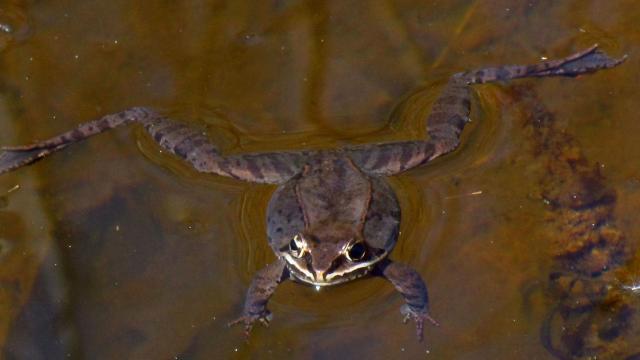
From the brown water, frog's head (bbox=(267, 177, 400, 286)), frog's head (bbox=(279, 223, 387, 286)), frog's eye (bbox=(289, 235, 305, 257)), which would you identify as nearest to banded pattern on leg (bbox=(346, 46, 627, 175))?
the brown water

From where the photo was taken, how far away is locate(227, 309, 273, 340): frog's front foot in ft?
17.5

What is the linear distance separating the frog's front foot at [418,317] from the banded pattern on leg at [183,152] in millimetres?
1321

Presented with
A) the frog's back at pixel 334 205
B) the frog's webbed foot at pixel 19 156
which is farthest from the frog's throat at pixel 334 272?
the frog's webbed foot at pixel 19 156

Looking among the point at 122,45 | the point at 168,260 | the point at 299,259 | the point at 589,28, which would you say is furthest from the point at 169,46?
the point at 589,28

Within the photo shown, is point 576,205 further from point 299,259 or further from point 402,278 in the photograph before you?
point 299,259

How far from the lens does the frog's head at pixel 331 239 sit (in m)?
5.21

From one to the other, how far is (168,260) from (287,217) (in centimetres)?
92

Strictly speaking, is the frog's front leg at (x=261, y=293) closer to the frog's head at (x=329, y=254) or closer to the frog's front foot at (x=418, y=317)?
the frog's head at (x=329, y=254)

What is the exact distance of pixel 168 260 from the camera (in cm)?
569

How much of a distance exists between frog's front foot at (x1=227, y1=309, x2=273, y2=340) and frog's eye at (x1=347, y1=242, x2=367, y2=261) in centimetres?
70

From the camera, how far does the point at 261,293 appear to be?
5414 mm

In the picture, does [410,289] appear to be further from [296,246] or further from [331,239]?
[296,246]

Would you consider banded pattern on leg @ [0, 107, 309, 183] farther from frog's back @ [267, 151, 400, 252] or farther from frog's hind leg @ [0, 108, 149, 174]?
frog's back @ [267, 151, 400, 252]

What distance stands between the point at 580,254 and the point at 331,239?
1749 mm
